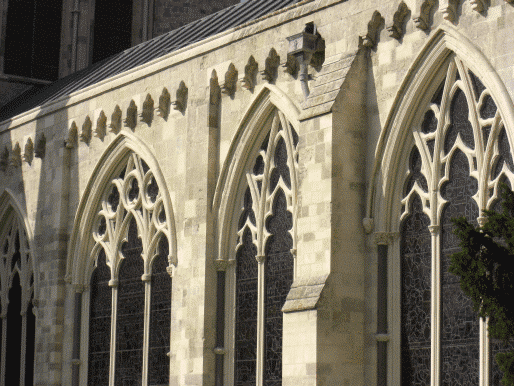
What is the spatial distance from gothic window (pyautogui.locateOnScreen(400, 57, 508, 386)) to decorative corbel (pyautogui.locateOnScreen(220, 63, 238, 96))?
4.32 metres

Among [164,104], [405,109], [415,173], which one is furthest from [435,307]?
[164,104]

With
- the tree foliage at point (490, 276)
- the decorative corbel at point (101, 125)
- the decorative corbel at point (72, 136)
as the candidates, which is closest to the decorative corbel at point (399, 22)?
the tree foliage at point (490, 276)

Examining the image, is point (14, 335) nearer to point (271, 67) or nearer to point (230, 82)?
point (230, 82)

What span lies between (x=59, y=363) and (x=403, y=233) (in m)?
9.43

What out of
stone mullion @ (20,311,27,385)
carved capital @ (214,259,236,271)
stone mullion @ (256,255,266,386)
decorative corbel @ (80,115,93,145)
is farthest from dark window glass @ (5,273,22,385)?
stone mullion @ (256,255,266,386)

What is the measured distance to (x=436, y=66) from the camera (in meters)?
16.1

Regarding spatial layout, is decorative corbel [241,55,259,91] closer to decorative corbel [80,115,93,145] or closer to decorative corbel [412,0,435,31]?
decorative corbel [412,0,435,31]

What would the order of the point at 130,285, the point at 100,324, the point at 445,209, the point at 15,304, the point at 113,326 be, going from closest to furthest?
the point at 445,209
the point at 130,285
the point at 113,326
the point at 100,324
the point at 15,304

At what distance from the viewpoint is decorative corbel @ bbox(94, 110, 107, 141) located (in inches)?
899

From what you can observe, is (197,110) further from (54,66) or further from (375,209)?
(54,66)

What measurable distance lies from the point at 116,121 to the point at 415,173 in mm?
7849

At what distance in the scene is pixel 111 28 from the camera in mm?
34844

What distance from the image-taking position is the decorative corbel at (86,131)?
23.2m

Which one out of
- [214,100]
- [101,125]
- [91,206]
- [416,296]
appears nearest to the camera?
[416,296]
